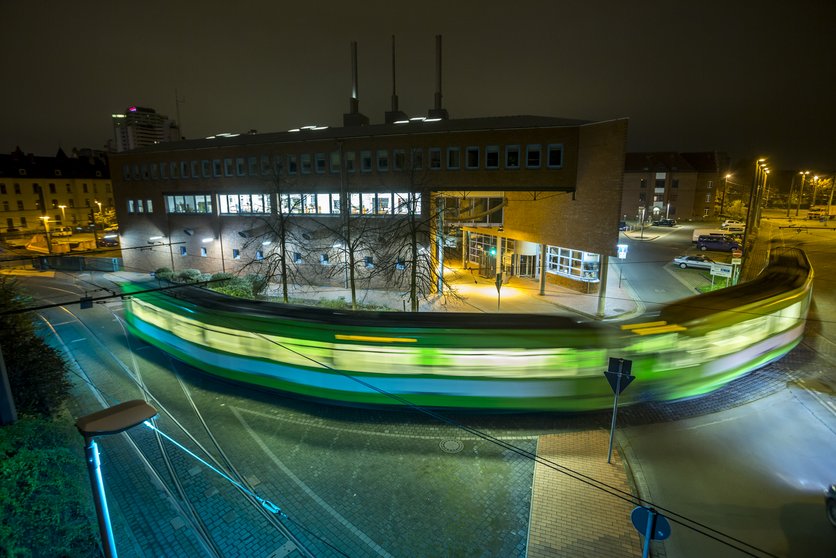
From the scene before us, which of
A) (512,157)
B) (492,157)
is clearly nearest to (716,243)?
(512,157)

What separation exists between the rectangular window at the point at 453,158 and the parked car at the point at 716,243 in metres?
26.3

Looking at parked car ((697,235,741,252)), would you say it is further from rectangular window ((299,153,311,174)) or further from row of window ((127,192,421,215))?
rectangular window ((299,153,311,174))

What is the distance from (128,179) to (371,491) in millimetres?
37201

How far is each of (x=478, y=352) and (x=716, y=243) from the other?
117ft

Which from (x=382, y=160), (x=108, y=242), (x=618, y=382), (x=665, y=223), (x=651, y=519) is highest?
(x=382, y=160)

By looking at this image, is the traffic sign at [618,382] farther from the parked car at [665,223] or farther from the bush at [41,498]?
the parked car at [665,223]

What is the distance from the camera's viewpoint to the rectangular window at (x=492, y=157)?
2303 cm

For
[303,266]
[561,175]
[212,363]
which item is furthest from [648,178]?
[212,363]

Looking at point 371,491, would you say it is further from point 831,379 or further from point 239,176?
point 239,176

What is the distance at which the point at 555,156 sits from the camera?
2172 centimetres

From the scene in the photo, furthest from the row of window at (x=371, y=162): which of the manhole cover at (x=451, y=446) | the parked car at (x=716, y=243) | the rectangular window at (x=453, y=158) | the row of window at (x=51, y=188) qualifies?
the row of window at (x=51, y=188)

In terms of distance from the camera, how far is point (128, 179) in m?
34.6

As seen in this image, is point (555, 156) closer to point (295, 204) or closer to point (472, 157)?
point (472, 157)

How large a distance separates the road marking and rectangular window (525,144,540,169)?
18501mm
